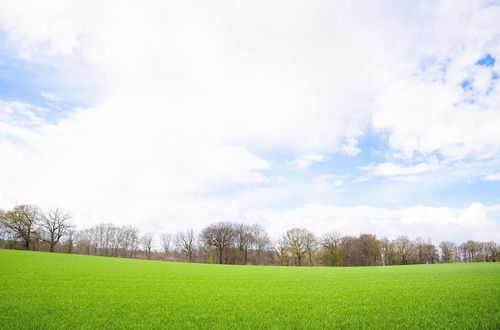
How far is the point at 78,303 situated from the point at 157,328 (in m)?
6.08

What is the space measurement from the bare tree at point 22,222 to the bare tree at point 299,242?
333 ft

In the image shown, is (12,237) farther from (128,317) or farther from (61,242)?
(128,317)

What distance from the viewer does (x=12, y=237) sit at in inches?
3568

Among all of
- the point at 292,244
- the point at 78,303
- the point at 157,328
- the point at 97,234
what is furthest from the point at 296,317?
the point at 97,234

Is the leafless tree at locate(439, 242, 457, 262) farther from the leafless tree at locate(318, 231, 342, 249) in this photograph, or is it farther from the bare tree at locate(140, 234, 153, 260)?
the bare tree at locate(140, 234, 153, 260)

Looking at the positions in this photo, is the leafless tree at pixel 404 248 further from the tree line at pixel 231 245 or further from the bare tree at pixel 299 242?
the bare tree at pixel 299 242

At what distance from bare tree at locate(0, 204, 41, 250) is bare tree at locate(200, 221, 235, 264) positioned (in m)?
64.1

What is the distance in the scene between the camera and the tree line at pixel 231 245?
9403 centimetres

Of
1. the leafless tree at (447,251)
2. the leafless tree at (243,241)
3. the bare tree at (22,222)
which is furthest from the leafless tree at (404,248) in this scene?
the bare tree at (22,222)

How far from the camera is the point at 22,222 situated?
9162 cm

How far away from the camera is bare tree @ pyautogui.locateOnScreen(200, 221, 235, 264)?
11100 cm

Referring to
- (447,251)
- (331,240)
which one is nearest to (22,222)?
(331,240)

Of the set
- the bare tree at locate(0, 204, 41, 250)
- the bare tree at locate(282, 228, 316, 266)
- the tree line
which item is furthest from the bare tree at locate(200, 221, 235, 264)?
the bare tree at locate(0, 204, 41, 250)

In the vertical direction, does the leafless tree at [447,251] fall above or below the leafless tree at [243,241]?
below
